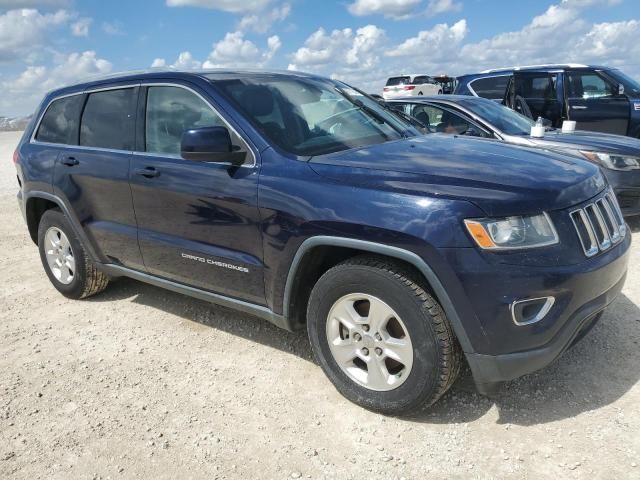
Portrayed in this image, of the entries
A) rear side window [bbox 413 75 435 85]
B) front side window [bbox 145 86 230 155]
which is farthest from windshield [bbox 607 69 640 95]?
rear side window [bbox 413 75 435 85]

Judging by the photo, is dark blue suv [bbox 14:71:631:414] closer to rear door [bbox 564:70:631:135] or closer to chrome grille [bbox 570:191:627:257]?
chrome grille [bbox 570:191:627:257]

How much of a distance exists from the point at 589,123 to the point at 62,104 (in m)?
7.71

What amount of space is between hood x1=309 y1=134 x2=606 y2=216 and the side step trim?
0.92 m

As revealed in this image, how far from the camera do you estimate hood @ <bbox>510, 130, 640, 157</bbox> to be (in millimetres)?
5961

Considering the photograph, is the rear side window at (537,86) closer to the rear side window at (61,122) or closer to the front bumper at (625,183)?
the front bumper at (625,183)

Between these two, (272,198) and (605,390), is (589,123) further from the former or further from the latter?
(272,198)

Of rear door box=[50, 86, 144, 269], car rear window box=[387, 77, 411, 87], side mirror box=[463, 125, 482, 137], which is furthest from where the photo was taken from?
car rear window box=[387, 77, 411, 87]

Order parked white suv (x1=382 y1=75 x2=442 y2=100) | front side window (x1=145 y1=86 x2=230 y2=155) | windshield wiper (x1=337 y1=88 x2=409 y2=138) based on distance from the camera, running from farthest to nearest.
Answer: parked white suv (x1=382 y1=75 x2=442 y2=100) → windshield wiper (x1=337 y1=88 x2=409 y2=138) → front side window (x1=145 y1=86 x2=230 y2=155)

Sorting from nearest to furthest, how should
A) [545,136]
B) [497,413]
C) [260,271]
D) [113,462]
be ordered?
[113,462] < [497,413] < [260,271] < [545,136]

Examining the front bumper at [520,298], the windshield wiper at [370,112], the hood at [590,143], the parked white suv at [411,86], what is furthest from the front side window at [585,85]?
the parked white suv at [411,86]

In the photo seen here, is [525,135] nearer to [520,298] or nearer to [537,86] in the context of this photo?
[537,86]

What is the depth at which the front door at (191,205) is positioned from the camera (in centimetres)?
317

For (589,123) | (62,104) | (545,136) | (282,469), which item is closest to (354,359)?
(282,469)

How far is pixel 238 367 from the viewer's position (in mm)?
3527
